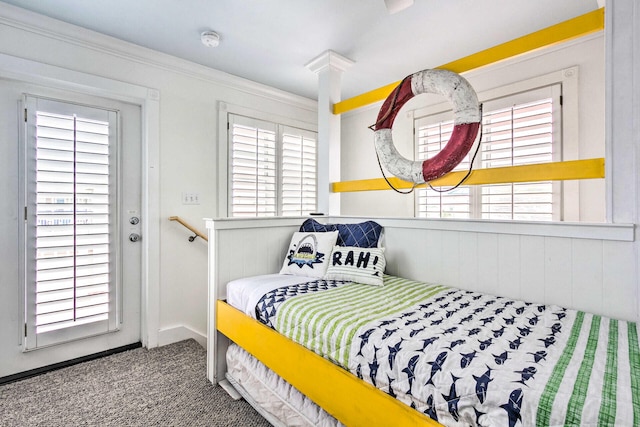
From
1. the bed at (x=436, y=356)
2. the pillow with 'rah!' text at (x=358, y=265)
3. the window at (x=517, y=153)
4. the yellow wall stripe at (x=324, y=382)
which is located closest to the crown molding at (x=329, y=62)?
the window at (x=517, y=153)

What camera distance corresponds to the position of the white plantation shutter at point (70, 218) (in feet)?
6.47

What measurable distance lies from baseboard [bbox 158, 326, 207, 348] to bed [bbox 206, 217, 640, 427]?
1029mm

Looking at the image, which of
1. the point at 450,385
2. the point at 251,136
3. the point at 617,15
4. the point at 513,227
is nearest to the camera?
the point at 450,385

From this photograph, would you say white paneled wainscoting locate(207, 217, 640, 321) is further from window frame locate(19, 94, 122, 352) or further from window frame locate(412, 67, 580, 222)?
window frame locate(19, 94, 122, 352)

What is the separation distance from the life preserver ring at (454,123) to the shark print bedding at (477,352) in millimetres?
719

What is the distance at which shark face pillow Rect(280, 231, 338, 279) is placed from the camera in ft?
6.23

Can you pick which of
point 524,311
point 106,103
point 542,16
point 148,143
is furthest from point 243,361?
point 542,16

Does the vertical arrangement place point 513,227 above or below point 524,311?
above

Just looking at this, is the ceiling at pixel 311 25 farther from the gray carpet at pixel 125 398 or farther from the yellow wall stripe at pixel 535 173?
the gray carpet at pixel 125 398

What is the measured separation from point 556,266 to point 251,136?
2.55 m

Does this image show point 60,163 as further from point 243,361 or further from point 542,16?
point 542,16

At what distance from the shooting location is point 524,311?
130 centimetres

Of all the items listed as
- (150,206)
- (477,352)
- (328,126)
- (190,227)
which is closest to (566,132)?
(328,126)

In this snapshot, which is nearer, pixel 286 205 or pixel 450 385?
pixel 450 385
